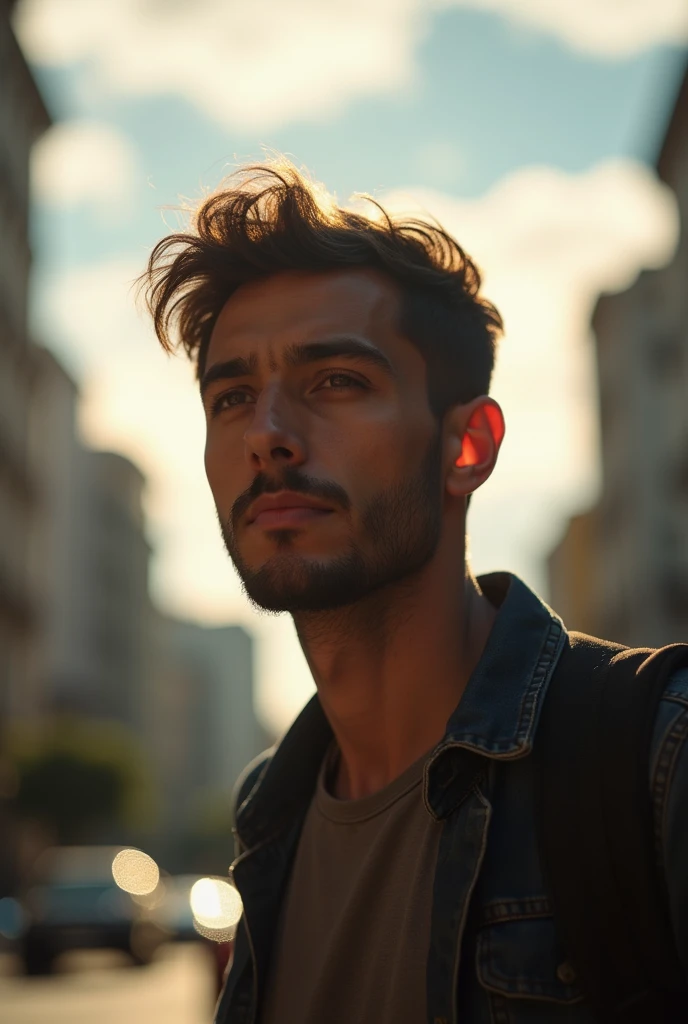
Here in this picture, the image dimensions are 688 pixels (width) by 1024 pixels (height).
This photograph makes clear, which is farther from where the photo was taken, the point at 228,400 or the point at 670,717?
the point at 228,400

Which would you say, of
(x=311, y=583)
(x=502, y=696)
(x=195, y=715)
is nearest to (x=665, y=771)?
(x=502, y=696)

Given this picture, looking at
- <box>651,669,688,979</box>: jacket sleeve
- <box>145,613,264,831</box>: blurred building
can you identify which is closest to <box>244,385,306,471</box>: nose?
<box>651,669,688,979</box>: jacket sleeve

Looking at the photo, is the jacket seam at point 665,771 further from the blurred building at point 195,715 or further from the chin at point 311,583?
the blurred building at point 195,715

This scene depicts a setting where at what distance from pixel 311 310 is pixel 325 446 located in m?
0.31

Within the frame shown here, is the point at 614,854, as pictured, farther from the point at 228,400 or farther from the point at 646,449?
the point at 646,449

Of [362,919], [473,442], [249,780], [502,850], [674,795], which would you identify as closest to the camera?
[674,795]

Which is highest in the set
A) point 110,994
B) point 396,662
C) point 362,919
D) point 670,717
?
point 396,662

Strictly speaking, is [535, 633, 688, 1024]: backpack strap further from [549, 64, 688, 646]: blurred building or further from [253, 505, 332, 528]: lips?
[549, 64, 688, 646]: blurred building

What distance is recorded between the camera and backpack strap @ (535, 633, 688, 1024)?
7.39ft

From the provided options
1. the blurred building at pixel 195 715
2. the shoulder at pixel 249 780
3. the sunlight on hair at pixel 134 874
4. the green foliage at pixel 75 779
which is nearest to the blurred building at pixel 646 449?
the green foliage at pixel 75 779

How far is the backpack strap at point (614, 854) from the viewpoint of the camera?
88.7 inches

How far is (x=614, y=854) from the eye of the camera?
229 cm

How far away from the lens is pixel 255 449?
10.1ft

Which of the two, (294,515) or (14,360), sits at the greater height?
(14,360)
